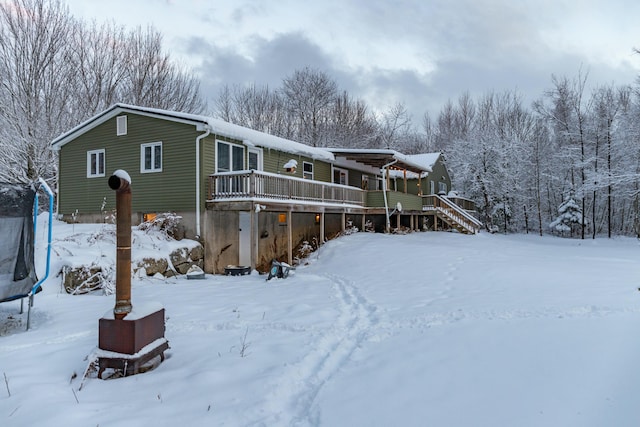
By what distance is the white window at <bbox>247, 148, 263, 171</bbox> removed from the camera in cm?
1429

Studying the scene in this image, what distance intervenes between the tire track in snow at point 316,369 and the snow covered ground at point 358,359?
0.02 m

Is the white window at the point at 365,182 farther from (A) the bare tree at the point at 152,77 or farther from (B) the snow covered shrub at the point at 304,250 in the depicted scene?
(A) the bare tree at the point at 152,77

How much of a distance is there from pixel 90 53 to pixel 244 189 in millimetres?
19889

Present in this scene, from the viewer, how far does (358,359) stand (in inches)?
175

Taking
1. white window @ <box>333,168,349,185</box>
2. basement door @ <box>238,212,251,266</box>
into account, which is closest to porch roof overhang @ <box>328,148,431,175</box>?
white window @ <box>333,168,349,185</box>

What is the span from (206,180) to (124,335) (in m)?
8.85

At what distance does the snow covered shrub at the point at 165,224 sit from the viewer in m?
12.1

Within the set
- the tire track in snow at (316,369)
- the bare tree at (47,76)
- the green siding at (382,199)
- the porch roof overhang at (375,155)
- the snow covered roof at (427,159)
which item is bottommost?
the tire track in snow at (316,369)

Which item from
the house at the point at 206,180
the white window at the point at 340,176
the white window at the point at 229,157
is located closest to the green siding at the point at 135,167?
the house at the point at 206,180

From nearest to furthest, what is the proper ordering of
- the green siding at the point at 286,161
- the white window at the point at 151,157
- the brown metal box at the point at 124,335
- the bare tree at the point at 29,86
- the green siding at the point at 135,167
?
the brown metal box at the point at 124,335, the green siding at the point at 135,167, the white window at the point at 151,157, the green siding at the point at 286,161, the bare tree at the point at 29,86

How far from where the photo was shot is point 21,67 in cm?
1809

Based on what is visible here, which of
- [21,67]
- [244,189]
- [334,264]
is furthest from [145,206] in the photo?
[21,67]

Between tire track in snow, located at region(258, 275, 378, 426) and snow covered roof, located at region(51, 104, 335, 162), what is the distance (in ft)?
26.9

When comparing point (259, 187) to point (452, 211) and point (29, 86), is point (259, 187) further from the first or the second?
point (29, 86)
